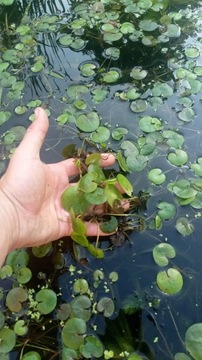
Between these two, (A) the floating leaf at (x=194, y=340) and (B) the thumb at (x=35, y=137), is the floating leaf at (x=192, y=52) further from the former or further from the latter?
(A) the floating leaf at (x=194, y=340)

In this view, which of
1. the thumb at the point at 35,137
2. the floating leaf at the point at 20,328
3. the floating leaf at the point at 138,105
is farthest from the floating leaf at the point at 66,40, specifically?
the floating leaf at the point at 20,328

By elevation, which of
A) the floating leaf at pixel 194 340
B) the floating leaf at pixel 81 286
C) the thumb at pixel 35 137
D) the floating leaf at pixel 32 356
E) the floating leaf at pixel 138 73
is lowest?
the floating leaf at pixel 194 340

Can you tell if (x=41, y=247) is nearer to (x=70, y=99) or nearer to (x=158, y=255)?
(x=158, y=255)

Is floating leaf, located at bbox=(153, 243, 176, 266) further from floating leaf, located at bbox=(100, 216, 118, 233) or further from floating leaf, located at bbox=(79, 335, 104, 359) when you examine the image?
floating leaf, located at bbox=(79, 335, 104, 359)

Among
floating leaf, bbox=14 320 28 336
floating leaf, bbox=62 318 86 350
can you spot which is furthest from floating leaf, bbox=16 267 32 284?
floating leaf, bbox=62 318 86 350

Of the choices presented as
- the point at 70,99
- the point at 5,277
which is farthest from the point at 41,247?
the point at 70,99

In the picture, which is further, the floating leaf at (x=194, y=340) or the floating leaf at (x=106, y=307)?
the floating leaf at (x=106, y=307)

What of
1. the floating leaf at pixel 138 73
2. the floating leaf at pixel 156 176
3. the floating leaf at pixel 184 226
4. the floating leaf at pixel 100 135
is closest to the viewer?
the floating leaf at pixel 184 226
